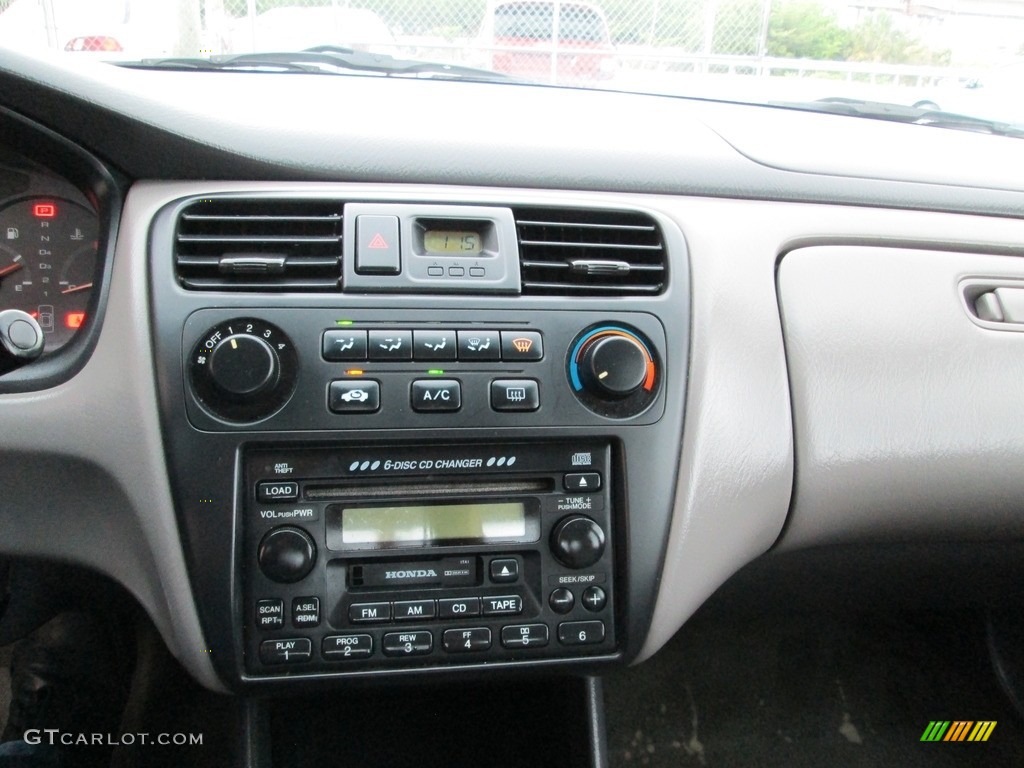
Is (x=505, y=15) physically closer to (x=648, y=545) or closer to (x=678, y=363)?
(x=678, y=363)

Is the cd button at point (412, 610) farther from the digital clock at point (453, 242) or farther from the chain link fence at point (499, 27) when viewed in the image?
the chain link fence at point (499, 27)

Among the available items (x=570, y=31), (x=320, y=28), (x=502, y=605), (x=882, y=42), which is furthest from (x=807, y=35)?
(x=502, y=605)

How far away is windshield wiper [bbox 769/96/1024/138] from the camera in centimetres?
151

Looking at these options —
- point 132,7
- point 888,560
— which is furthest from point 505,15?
point 888,560

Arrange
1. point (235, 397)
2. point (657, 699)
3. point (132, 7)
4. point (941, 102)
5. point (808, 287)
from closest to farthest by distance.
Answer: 1. point (235, 397)
2. point (808, 287)
3. point (132, 7)
4. point (941, 102)
5. point (657, 699)

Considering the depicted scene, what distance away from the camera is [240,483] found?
0.91 metres

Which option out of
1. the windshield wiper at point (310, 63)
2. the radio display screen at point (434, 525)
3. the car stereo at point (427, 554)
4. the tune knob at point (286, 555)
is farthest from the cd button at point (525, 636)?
the windshield wiper at point (310, 63)

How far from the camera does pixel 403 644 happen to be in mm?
931

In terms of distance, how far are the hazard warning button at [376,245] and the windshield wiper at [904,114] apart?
962mm

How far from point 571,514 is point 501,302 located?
0.27 meters

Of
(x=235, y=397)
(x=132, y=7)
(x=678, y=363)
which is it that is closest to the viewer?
(x=235, y=397)

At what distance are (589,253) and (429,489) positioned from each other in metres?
0.34

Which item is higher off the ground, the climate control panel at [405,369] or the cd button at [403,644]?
the climate control panel at [405,369]

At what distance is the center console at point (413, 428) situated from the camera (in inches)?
35.5
